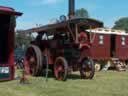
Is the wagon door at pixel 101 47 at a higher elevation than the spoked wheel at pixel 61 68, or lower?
higher

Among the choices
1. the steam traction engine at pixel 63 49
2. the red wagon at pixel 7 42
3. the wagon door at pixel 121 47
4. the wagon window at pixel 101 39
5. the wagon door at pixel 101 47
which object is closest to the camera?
the red wagon at pixel 7 42

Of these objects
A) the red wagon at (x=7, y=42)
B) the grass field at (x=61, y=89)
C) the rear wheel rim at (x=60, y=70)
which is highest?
the red wagon at (x=7, y=42)

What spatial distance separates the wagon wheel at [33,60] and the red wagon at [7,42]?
6.46 feet

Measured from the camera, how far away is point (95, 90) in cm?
1329

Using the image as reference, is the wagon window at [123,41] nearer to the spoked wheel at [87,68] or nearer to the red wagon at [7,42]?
the spoked wheel at [87,68]

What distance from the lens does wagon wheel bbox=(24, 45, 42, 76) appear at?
18.0 metres

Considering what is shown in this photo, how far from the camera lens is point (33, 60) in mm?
18531

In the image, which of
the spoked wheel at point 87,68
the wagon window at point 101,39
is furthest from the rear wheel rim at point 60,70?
the wagon window at point 101,39

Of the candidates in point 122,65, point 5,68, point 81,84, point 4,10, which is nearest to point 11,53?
point 5,68

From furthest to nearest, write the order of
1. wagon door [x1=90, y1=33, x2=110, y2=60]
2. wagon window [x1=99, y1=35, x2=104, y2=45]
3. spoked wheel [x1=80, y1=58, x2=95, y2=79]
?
1. wagon window [x1=99, y1=35, x2=104, y2=45]
2. wagon door [x1=90, y1=33, x2=110, y2=60]
3. spoked wheel [x1=80, y1=58, x2=95, y2=79]

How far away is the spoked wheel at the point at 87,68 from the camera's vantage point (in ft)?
55.9

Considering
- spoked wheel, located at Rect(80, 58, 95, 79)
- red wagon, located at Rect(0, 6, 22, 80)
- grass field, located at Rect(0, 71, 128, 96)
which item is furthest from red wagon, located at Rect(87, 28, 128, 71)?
grass field, located at Rect(0, 71, 128, 96)

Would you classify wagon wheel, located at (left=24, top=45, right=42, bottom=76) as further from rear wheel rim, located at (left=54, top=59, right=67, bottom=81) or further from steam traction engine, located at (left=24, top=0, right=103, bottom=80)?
rear wheel rim, located at (left=54, top=59, right=67, bottom=81)

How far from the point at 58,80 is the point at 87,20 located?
2.67 meters
